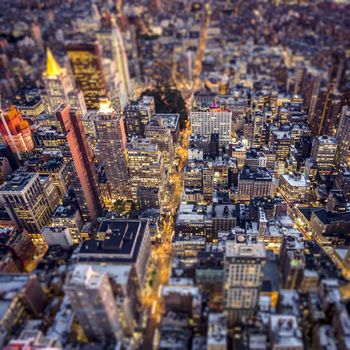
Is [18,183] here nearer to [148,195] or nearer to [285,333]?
[148,195]

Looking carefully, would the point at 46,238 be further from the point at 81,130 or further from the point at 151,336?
the point at 151,336

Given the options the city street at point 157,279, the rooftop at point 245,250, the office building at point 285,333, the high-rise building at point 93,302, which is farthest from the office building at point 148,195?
the office building at point 285,333

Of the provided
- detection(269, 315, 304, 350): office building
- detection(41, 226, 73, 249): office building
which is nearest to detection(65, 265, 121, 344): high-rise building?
detection(41, 226, 73, 249): office building

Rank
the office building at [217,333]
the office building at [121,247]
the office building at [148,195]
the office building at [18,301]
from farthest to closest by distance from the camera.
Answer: the office building at [148,195]
the office building at [121,247]
the office building at [18,301]
the office building at [217,333]

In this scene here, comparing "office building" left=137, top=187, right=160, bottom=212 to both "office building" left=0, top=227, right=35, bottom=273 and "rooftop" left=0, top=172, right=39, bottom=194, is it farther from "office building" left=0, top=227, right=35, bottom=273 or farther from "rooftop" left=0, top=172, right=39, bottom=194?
"office building" left=0, top=227, right=35, bottom=273

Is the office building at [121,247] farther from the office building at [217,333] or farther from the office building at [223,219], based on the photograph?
the office building at [223,219]

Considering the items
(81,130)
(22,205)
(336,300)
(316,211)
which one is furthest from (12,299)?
(316,211)
